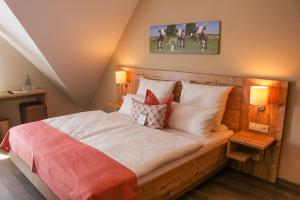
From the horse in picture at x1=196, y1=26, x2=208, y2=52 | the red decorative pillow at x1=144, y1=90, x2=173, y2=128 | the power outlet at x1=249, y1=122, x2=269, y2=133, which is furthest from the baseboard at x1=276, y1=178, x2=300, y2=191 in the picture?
the horse in picture at x1=196, y1=26, x2=208, y2=52

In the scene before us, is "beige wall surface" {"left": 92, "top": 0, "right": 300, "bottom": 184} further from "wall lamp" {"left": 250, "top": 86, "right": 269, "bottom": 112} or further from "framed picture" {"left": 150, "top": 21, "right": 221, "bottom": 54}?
"wall lamp" {"left": 250, "top": 86, "right": 269, "bottom": 112}

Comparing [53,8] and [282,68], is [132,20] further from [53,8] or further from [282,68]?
[282,68]

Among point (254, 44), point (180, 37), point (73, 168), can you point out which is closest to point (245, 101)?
point (254, 44)

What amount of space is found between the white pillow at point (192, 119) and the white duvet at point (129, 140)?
15 centimetres

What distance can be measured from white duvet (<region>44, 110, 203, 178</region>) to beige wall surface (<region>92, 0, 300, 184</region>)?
0.96m

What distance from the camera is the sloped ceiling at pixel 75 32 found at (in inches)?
110

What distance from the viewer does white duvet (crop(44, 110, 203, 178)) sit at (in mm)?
1967

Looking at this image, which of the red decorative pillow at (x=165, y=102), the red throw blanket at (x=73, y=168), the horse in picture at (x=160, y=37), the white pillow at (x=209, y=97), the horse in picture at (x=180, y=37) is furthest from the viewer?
the horse in picture at (x=160, y=37)

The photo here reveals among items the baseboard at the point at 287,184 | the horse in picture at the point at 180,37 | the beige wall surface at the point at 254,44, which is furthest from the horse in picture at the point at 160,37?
the baseboard at the point at 287,184

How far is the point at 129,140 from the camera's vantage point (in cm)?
234

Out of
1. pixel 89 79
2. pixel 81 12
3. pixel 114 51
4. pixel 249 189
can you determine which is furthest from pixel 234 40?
pixel 89 79

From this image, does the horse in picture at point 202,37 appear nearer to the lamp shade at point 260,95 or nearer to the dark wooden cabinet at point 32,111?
the lamp shade at point 260,95

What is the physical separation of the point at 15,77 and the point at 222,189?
3628 mm

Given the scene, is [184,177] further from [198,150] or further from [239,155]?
[239,155]
